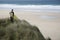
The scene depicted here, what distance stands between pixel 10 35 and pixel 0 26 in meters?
0.39

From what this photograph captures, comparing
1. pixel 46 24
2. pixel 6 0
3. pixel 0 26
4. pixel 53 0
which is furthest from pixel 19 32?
pixel 53 0

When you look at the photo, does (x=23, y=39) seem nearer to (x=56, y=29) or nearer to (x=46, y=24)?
(x=56, y=29)

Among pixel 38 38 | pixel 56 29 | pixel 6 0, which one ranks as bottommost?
pixel 6 0

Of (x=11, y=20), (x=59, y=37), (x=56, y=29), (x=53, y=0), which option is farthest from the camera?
(x=53, y=0)

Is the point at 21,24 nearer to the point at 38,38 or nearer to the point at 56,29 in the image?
the point at 38,38

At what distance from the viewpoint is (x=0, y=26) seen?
13.2ft

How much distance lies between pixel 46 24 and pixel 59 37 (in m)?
2.05

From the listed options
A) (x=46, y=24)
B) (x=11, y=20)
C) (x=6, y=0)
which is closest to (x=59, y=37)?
(x=46, y=24)

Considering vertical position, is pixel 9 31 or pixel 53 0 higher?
pixel 9 31

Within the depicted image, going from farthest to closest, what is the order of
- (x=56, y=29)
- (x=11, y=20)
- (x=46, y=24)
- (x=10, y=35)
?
(x=46, y=24), (x=56, y=29), (x=11, y=20), (x=10, y=35)

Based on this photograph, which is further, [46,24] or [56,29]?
[46,24]

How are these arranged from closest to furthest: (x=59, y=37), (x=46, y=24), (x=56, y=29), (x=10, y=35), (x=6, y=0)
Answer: (x=10, y=35) < (x=59, y=37) < (x=56, y=29) < (x=46, y=24) < (x=6, y=0)

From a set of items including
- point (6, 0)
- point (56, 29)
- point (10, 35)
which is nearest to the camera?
point (10, 35)

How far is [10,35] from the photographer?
3.77m
